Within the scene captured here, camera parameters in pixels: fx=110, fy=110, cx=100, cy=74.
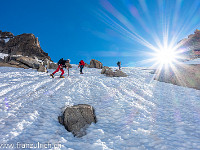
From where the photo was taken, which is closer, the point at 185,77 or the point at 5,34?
the point at 185,77

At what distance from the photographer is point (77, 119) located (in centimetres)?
363

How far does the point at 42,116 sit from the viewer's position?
3869mm

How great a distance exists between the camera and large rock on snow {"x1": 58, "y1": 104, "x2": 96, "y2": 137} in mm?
3394

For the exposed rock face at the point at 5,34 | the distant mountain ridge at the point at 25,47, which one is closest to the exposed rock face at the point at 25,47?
the distant mountain ridge at the point at 25,47

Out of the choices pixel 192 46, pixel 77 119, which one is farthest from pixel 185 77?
pixel 192 46

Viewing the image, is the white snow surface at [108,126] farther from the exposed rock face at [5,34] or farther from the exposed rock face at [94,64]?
the exposed rock face at [5,34]

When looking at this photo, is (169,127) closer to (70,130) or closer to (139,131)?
(139,131)

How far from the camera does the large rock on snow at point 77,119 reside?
3.39 m

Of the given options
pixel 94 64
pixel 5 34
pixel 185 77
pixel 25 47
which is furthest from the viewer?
pixel 5 34

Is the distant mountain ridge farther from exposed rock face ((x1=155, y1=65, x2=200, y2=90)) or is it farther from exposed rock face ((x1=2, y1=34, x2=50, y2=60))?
exposed rock face ((x1=155, y1=65, x2=200, y2=90))

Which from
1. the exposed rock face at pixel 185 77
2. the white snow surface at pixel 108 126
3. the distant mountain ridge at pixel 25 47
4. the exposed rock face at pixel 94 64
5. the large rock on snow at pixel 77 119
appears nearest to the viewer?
the white snow surface at pixel 108 126

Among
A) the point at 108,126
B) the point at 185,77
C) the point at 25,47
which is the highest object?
the point at 25,47

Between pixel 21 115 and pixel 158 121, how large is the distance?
15.6ft

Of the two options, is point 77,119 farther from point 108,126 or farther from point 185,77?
point 185,77
